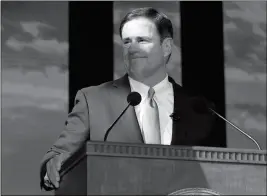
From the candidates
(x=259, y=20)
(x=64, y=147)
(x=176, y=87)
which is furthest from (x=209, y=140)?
(x=259, y=20)

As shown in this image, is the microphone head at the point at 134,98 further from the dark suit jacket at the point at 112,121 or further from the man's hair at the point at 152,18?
the man's hair at the point at 152,18

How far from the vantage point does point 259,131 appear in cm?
764

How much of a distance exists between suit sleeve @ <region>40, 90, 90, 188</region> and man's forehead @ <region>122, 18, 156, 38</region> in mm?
486

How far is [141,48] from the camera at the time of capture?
570cm

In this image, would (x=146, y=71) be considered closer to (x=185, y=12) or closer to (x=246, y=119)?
(x=185, y=12)

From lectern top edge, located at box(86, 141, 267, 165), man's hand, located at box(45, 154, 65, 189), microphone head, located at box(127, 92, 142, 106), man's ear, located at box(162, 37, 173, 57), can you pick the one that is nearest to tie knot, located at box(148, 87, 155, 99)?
man's ear, located at box(162, 37, 173, 57)

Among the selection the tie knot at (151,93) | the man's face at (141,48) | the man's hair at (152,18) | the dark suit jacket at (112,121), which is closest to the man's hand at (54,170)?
the dark suit jacket at (112,121)

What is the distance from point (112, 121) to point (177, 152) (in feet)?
2.99

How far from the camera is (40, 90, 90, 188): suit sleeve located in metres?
5.27

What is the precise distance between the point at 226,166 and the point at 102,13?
2.87m

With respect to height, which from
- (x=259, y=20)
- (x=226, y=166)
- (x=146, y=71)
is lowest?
(x=226, y=166)

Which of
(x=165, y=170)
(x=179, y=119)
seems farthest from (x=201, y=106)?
(x=165, y=170)

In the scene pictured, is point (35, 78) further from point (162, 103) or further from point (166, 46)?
point (162, 103)

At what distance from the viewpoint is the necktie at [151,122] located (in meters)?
5.43
